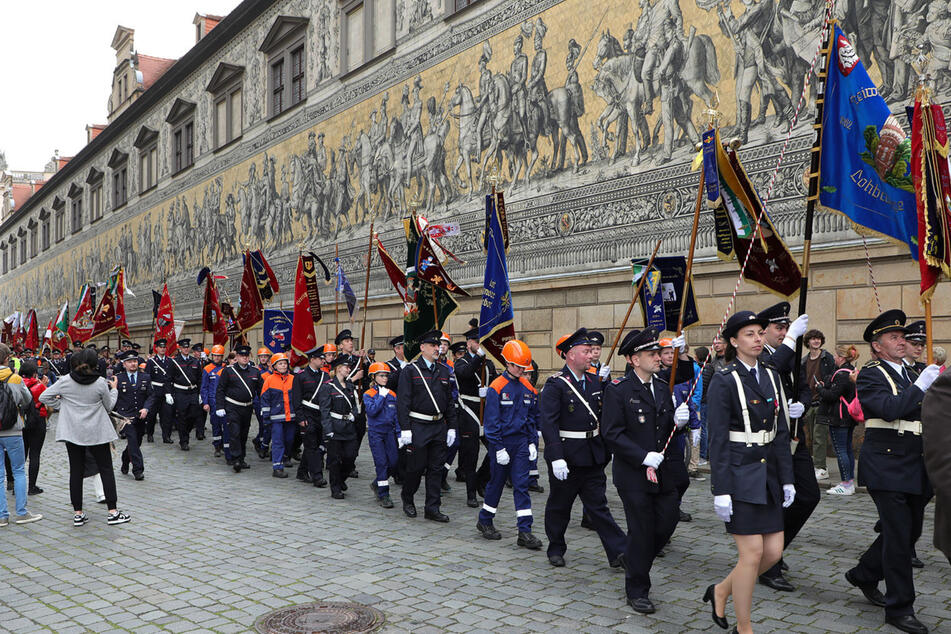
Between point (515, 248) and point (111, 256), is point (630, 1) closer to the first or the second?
point (515, 248)

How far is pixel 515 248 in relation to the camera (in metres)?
15.3

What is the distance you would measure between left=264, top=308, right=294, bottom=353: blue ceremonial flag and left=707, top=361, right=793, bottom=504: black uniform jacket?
12.6 meters

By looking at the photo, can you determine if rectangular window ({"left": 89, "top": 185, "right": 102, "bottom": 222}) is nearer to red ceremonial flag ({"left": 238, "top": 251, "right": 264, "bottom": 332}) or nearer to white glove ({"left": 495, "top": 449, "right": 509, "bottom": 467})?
red ceremonial flag ({"left": 238, "top": 251, "right": 264, "bottom": 332})

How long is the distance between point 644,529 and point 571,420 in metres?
1.26

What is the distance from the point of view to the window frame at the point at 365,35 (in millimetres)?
19672

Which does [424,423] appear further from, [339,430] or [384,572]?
[384,572]

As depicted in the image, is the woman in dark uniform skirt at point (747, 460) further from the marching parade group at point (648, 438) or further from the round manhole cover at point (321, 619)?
the round manhole cover at point (321, 619)

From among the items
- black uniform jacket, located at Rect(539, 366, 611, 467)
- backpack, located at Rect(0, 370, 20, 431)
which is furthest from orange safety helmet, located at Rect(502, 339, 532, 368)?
backpack, located at Rect(0, 370, 20, 431)

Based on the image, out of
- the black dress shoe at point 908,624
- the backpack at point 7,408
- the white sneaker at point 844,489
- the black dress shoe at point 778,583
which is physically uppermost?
the backpack at point 7,408

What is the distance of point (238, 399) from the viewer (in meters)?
11.6

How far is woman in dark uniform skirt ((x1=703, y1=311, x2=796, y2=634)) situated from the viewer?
165 inches

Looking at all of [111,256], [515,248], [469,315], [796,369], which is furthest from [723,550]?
[111,256]

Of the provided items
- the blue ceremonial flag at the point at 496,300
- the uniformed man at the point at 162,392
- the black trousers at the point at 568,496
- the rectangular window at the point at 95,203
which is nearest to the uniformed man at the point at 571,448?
the black trousers at the point at 568,496

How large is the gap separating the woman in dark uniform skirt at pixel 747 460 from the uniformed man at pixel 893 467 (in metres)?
0.72
